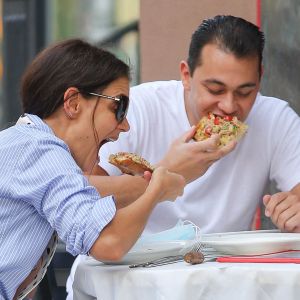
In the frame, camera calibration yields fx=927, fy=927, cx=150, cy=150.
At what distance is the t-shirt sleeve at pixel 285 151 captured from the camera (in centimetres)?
359

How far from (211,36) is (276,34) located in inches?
62.3

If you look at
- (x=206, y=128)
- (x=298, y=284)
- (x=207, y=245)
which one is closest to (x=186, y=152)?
(x=206, y=128)

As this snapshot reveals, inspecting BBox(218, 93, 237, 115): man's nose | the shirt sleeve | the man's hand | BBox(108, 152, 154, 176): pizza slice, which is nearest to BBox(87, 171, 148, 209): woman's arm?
BBox(108, 152, 154, 176): pizza slice

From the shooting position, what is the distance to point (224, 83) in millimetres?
3412

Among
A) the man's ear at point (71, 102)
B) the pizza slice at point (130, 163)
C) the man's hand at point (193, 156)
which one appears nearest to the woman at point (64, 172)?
the man's ear at point (71, 102)

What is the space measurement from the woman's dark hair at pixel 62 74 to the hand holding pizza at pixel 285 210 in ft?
2.46

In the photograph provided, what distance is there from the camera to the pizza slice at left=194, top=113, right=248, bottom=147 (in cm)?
343

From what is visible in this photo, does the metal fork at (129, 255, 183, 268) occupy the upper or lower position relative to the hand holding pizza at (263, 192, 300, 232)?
upper

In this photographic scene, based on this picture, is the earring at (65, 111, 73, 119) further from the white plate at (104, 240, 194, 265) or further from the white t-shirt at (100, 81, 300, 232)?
the white t-shirt at (100, 81, 300, 232)

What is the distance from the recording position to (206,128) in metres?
3.45

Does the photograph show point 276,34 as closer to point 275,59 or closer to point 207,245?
point 275,59

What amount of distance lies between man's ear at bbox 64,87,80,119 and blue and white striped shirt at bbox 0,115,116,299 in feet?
0.37

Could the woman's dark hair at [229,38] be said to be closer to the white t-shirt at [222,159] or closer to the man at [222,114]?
the man at [222,114]

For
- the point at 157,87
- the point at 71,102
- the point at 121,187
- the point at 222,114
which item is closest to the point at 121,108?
the point at 71,102
